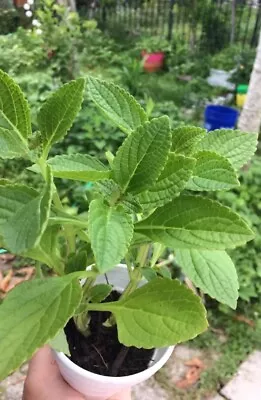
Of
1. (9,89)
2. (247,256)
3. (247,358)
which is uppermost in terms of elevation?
(9,89)

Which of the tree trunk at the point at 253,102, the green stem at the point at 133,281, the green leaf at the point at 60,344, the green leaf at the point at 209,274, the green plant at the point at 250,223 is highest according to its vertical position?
the green leaf at the point at 209,274

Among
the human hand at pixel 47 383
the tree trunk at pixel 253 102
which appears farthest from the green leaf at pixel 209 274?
the tree trunk at pixel 253 102

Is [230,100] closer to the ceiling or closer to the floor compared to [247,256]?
closer to the floor

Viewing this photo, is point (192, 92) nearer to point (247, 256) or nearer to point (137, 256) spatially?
point (247, 256)

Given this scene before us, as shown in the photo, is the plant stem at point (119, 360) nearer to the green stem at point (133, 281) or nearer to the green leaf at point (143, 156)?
the green stem at point (133, 281)

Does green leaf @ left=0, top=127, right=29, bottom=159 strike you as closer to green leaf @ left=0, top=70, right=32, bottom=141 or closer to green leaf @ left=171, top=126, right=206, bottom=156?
green leaf @ left=0, top=70, right=32, bottom=141

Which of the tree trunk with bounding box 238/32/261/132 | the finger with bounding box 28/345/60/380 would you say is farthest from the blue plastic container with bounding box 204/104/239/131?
the finger with bounding box 28/345/60/380

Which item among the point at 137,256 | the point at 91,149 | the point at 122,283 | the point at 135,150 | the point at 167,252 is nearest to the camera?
the point at 135,150

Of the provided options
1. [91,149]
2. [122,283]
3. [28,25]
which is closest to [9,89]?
[122,283]
